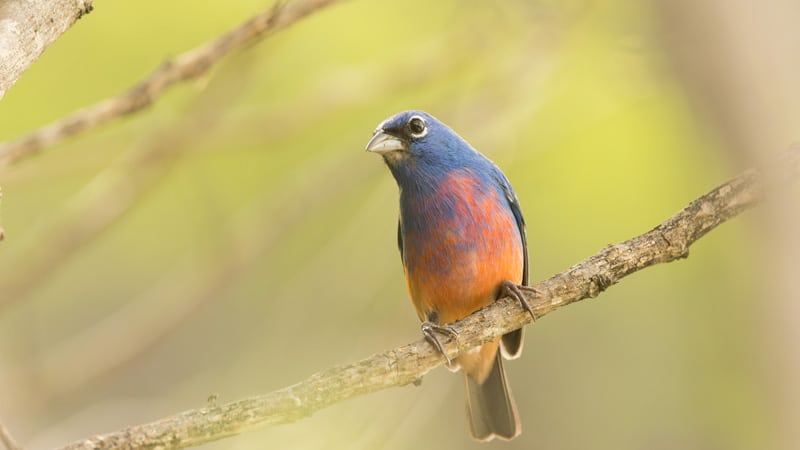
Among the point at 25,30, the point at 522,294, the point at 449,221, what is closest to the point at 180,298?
the point at 449,221

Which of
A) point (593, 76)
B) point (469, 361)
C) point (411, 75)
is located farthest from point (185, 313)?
point (593, 76)

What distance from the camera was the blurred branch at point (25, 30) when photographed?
8.52 feet

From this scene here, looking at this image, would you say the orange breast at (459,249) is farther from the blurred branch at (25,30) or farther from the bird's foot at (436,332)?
the blurred branch at (25,30)

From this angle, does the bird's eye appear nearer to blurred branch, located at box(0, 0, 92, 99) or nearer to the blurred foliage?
the blurred foliage

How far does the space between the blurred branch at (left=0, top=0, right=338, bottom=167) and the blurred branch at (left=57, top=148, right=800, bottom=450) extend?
155cm

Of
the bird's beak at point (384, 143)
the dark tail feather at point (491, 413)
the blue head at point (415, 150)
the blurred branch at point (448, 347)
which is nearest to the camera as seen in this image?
the blurred branch at point (448, 347)

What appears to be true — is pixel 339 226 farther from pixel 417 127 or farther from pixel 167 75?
pixel 167 75

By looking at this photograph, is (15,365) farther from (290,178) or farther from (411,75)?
(411,75)

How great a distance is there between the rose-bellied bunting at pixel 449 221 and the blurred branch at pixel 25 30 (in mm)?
2260

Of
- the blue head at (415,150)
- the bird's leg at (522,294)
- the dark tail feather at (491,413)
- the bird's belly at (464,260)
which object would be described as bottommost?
the bird's leg at (522,294)

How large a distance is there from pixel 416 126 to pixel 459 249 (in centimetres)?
73

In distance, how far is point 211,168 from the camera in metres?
8.23

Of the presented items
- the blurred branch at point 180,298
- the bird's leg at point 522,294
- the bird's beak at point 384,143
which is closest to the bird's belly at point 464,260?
the bird's beak at point 384,143

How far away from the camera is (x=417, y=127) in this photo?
509 centimetres
